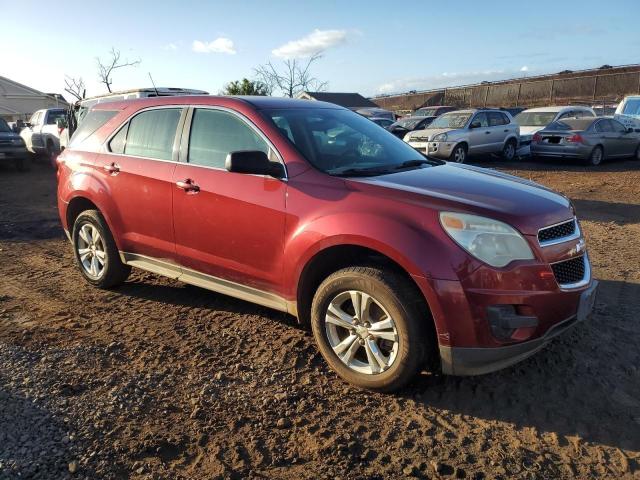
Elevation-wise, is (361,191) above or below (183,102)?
below

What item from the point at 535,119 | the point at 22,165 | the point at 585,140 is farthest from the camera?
the point at 535,119

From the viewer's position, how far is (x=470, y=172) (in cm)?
396

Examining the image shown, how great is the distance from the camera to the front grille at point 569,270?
3.05m

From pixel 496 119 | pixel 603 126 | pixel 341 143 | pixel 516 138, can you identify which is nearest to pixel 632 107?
pixel 603 126

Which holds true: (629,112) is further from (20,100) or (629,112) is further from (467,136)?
(20,100)

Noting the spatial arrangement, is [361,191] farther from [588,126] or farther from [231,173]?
[588,126]

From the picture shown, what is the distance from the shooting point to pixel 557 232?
125 inches

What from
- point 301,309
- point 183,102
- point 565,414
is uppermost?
point 183,102

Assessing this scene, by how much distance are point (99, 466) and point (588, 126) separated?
15800 millimetres

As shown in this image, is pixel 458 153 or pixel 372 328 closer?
pixel 372 328

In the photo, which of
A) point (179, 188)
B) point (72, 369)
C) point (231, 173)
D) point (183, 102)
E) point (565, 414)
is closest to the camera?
point (565, 414)

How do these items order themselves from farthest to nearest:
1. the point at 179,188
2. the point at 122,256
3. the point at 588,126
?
the point at 588,126 < the point at 122,256 < the point at 179,188

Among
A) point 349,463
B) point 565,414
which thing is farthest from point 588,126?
point 349,463

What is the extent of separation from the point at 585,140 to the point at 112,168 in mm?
13871
